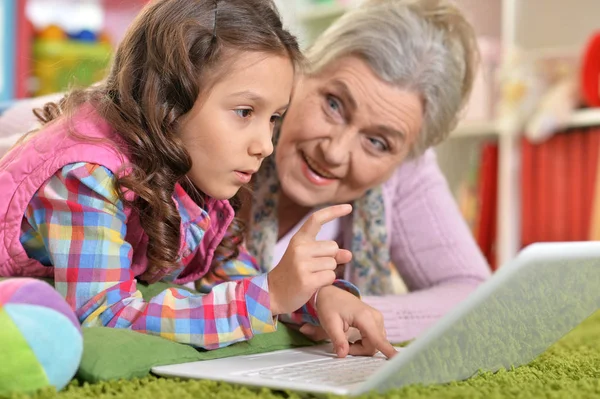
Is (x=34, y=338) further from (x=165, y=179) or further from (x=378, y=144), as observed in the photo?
(x=378, y=144)

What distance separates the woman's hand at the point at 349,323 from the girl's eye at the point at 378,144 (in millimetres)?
418

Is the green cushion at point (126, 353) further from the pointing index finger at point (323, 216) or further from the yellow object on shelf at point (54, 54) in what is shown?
the yellow object on shelf at point (54, 54)

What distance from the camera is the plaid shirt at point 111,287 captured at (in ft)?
3.14

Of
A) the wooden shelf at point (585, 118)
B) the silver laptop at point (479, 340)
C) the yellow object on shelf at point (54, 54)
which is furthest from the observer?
the yellow object on shelf at point (54, 54)

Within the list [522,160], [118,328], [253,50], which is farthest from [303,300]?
[522,160]

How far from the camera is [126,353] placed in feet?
2.86

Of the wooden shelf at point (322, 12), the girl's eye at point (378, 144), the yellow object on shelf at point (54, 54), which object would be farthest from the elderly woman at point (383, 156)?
the yellow object on shelf at point (54, 54)

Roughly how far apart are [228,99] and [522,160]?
228 cm

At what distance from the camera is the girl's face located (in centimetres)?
105

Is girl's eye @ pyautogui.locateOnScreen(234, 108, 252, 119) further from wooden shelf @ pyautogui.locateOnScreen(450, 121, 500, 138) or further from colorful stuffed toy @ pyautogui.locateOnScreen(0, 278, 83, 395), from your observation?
wooden shelf @ pyautogui.locateOnScreen(450, 121, 500, 138)

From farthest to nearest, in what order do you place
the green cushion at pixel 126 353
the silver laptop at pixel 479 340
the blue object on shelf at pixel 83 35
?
1. the blue object on shelf at pixel 83 35
2. the green cushion at pixel 126 353
3. the silver laptop at pixel 479 340

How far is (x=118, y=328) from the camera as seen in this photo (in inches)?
37.1

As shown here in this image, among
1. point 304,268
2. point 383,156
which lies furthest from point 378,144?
point 304,268

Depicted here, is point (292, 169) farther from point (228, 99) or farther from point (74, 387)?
point (74, 387)
